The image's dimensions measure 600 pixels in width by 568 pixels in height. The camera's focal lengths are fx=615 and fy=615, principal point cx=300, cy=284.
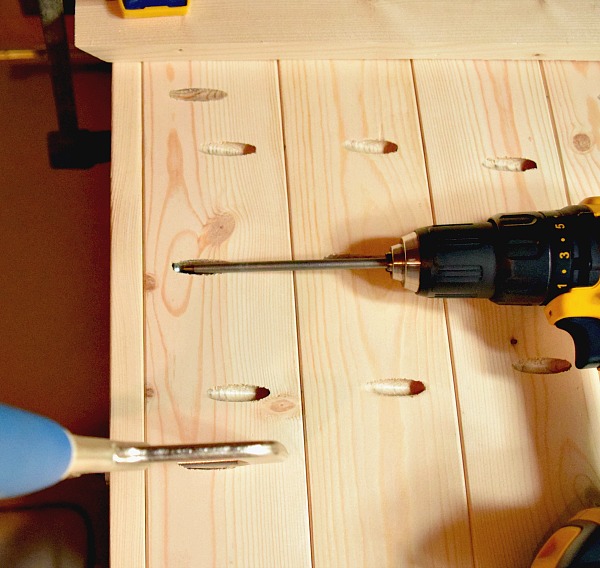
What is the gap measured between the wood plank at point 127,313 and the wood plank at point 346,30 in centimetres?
4

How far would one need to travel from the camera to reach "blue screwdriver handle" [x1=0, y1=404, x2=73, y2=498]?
31 cm

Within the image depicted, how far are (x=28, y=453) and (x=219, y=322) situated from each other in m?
0.26

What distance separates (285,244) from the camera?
581 millimetres

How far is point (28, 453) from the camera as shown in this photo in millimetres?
311

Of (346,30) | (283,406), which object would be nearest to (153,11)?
(346,30)

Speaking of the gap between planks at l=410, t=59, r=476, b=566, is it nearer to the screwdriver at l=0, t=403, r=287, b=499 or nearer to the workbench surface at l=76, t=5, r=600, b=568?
the workbench surface at l=76, t=5, r=600, b=568

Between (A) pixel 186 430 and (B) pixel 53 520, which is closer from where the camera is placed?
(A) pixel 186 430

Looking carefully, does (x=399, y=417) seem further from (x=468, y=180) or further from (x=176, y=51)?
(x=176, y=51)

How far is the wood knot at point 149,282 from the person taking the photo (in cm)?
56

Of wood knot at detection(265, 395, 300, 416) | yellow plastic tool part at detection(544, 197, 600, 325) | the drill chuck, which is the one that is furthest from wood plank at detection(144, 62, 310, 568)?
yellow plastic tool part at detection(544, 197, 600, 325)

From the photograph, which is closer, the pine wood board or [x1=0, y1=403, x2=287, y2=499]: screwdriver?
[x1=0, y1=403, x2=287, y2=499]: screwdriver

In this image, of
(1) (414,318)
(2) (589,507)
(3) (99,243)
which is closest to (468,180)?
(1) (414,318)

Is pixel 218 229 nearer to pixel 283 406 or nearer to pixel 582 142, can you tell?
pixel 283 406

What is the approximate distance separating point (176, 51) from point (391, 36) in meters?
0.22
